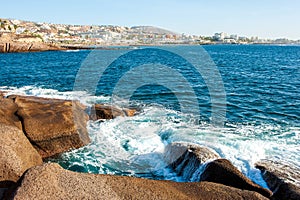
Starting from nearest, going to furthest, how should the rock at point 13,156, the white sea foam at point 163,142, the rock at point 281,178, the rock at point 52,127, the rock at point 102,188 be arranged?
1. the rock at point 102,188
2. the rock at point 13,156
3. the rock at point 281,178
4. the white sea foam at point 163,142
5. the rock at point 52,127

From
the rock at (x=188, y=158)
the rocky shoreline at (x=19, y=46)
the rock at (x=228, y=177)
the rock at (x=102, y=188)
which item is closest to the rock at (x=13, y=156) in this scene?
the rock at (x=102, y=188)

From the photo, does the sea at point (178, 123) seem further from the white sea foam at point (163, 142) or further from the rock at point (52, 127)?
the rock at point (52, 127)

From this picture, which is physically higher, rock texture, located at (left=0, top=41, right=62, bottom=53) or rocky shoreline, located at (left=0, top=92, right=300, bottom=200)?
rock texture, located at (left=0, top=41, right=62, bottom=53)

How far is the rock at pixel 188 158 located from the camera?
9266mm

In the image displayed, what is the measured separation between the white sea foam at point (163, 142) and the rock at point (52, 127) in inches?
20.8

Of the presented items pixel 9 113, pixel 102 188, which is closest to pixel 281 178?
pixel 102 188

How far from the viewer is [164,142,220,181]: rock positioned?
30.4 ft

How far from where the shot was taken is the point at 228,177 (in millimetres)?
7867

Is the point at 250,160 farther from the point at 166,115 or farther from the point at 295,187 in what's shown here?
the point at 166,115

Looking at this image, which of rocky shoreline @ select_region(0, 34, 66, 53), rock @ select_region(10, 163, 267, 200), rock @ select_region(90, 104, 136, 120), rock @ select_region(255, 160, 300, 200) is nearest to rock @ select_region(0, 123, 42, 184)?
rock @ select_region(10, 163, 267, 200)

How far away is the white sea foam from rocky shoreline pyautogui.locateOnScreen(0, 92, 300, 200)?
0.66m

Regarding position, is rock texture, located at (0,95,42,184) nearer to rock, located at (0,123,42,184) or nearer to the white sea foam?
rock, located at (0,123,42,184)

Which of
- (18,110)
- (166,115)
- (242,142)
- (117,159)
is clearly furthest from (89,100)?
(242,142)

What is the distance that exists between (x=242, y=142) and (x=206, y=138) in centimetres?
171
